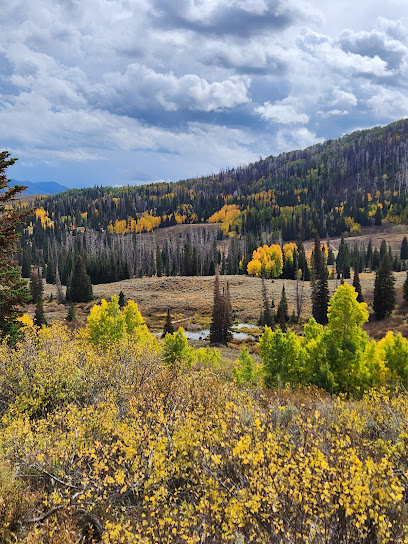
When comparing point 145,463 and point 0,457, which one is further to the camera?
point 0,457

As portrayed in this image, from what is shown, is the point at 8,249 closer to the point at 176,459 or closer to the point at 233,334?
the point at 176,459

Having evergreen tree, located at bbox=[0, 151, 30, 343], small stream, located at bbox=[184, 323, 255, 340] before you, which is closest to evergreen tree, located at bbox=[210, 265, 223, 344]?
small stream, located at bbox=[184, 323, 255, 340]

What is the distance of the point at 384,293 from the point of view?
5853cm

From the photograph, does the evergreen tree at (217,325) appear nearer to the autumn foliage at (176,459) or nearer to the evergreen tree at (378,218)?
the autumn foliage at (176,459)

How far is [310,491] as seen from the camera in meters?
6.72

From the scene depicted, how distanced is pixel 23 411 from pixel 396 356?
78.7ft

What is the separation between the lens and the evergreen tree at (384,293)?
192 feet

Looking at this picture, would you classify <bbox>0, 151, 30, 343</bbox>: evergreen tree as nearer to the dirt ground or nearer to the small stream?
the small stream

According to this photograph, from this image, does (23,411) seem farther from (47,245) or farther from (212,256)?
(47,245)

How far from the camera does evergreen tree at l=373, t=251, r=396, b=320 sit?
5844 centimetres

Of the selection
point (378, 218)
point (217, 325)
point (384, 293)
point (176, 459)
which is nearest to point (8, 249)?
point (176, 459)

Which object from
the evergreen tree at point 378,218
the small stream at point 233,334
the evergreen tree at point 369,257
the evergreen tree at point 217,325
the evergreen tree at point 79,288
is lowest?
the small stream at point 233,334

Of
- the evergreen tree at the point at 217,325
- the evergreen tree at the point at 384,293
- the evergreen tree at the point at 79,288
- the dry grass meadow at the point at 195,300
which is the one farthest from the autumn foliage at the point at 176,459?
the evergreen tree at the point at 79,288

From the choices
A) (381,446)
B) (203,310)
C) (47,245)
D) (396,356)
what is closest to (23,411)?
(381,446)
